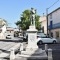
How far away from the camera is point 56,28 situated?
46.5 metres

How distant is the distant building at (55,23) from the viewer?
46.4 meters

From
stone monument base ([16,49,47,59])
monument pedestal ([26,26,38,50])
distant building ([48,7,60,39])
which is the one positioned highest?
distant building ([48,7,60,39])

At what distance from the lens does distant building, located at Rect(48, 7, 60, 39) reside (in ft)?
152

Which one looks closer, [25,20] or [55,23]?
[55,23]

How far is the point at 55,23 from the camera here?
158 feet

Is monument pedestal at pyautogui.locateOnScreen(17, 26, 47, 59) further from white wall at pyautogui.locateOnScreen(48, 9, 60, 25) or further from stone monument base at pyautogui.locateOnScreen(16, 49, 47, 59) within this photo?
white wall at pyautogui.locateOnScreen(48, 9, 60, 25)

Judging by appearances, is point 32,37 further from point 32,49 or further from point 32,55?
point 32,55

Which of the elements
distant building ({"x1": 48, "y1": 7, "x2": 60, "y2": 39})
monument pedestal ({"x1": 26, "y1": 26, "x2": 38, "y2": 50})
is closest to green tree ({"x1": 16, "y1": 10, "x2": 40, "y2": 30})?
distant building ({"x1": 48, "y1": 7, "x2": 60, "y2": 39})

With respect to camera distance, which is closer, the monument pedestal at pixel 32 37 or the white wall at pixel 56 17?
the monument pedestal at pixel 32 37

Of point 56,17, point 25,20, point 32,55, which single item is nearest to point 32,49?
point 32,55

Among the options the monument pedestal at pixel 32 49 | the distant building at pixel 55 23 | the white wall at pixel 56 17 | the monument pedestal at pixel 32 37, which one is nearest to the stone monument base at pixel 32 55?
the monument pedestal at pixel 32 49

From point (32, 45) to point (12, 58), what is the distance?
2.60 meters

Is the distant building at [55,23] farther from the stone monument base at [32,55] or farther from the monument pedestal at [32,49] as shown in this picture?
the stone monument base at [32,55]

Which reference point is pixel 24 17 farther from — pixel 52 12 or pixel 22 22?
pixel 52 12
